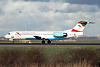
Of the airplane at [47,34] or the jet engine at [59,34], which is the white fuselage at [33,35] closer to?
the airplane at [47,34]

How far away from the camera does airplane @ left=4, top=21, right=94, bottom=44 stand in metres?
63.2

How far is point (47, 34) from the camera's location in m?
64.6

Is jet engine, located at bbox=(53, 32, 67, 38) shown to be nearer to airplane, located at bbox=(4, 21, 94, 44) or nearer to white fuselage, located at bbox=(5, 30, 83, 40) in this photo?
airplane, located at bbox=(4, 21, 94, 44)

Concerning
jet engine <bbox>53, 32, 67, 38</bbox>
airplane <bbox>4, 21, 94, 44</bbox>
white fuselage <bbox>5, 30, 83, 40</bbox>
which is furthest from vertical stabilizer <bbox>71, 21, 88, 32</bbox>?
jet engine <bbox>53, 32, 67, 38</bbox>

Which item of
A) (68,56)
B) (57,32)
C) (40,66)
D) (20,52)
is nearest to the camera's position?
(40,66)

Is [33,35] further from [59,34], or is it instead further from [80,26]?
[80,26]

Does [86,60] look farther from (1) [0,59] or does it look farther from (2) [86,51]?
(1) [0,59]

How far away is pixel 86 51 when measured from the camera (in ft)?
64.2

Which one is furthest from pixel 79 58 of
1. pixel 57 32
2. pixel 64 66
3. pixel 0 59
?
pixel 57 32

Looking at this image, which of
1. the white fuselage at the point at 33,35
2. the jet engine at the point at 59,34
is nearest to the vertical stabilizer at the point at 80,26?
the white fuselage at the point at 33,35

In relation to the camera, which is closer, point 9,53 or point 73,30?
point 9,53

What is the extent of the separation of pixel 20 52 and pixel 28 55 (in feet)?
3.61

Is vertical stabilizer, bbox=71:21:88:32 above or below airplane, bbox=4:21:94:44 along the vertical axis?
above

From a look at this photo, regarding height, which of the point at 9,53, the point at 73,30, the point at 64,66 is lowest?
the point at 64,66
